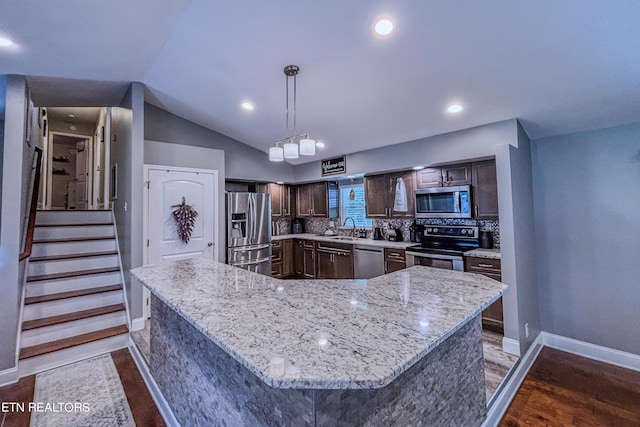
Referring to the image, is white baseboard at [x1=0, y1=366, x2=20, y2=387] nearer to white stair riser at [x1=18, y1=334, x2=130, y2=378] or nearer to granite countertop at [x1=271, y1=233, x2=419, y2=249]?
white stair riser at [x1=18, y1=334, x2=130, y2=378]

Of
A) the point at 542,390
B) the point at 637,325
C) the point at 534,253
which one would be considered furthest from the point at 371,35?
the point at 637,325

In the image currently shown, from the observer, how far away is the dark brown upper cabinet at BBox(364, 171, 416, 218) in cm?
419

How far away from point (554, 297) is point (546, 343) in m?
0.54

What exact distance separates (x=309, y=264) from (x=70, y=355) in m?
3.57

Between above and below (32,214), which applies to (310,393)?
below

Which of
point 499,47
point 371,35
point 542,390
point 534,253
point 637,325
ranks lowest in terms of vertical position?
point 542,390

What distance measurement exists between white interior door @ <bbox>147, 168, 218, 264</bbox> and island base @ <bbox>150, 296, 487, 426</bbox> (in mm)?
1839

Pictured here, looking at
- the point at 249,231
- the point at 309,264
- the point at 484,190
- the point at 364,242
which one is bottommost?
the point at 309,264

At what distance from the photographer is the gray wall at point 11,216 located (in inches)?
95.1

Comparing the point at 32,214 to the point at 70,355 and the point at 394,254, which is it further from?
the point at 394,254

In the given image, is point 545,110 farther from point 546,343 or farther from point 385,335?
point 385,335

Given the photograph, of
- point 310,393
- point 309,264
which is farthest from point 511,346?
point 309,264

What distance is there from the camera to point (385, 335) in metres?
0.90

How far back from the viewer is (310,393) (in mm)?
841
